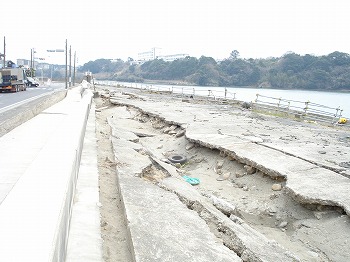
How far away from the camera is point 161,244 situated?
2951 millimetres

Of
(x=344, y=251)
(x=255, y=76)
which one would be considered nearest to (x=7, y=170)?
(x=344, y=251)

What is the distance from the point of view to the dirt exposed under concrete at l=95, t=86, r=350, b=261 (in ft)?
11.9

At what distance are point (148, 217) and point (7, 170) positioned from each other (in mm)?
2806

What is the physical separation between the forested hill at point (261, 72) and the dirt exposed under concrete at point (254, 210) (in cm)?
7237

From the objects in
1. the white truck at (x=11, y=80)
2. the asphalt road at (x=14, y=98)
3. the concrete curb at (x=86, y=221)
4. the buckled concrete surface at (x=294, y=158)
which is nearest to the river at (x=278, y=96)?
the buckled concrete surface at (x=294, y=158)

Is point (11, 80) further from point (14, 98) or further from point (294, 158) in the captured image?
point (294, 158)

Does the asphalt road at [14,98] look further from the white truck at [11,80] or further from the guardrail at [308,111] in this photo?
the guardrail at [308,111]

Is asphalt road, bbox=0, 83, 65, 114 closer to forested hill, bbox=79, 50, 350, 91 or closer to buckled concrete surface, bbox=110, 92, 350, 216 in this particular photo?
buckled concrete surface, bbox=110, 92, 350, 216

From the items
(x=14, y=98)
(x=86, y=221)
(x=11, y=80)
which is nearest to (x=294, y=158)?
(x=86, y=221)

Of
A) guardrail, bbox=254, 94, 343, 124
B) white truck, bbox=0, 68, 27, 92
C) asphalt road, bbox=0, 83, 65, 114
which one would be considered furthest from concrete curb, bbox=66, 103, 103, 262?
white truck, bbox=0, 68, 27, 92

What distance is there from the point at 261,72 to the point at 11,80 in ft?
226

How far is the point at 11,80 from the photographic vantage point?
27984mm

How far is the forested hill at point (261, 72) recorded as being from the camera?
71500 mm

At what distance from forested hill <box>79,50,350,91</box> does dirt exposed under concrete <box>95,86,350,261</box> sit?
237 feet
